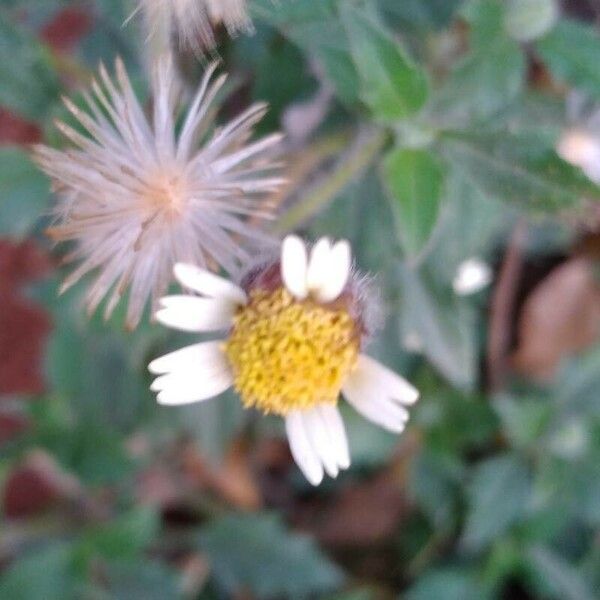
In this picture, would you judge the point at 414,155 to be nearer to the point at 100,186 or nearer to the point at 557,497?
the point at 100,186

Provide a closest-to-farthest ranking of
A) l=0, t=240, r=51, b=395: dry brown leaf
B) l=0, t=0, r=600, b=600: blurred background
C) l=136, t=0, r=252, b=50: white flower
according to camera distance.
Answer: l=136, t=0, r=252, b=50: white flower, l=0, t=0, r=600, b=600: blurred background, l=0, t=240, r=51, b=395: dry brown leaf

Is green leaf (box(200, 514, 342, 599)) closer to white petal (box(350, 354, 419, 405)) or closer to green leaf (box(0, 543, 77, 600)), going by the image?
green leaf (box(0, 543, 77, 600))

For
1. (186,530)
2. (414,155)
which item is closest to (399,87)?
(414,155)

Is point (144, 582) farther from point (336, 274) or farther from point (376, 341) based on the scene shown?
point (336, 274)

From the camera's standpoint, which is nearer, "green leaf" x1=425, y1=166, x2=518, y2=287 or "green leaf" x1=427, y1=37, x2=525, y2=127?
"green leaf" x1=427, y1=37, x2=525, y2=127

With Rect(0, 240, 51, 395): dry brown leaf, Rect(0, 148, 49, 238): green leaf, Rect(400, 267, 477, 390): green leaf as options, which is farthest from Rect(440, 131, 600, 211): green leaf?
Rect(0, 240, 51, 395): dry brown leaf

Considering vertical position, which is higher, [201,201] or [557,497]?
[201,201]
